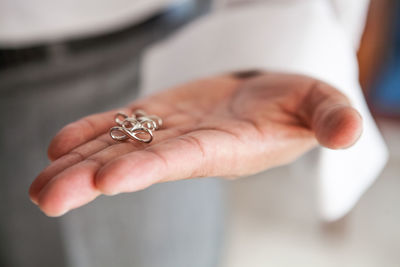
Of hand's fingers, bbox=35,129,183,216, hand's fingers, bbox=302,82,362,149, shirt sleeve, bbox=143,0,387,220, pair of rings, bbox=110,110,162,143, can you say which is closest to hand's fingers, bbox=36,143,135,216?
hand's fingers, bbox=35,129,183,216

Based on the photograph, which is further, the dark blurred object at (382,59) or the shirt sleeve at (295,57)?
the dark blurred object at (382,59)

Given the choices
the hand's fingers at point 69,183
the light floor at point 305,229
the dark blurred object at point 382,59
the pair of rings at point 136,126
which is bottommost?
the light floor at point 305,229

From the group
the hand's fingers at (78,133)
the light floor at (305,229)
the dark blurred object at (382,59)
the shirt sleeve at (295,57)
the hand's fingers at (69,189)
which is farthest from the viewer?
the dark blurred object at (382,59)

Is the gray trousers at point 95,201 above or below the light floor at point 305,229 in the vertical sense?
above

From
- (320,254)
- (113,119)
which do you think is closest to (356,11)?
(113,119)

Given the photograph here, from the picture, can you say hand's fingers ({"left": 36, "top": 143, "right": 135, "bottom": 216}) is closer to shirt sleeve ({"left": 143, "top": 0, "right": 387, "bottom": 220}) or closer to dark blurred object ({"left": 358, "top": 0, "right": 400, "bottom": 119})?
shirt sleeve ({"left": 143, "top": 0, "right": 387, "bottom": 220})

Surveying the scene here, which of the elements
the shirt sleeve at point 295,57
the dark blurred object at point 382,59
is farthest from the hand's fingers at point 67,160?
the dark blurred object at point 382,59

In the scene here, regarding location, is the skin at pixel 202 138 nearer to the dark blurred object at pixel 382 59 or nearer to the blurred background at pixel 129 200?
the blurred background at pixel 129 200
